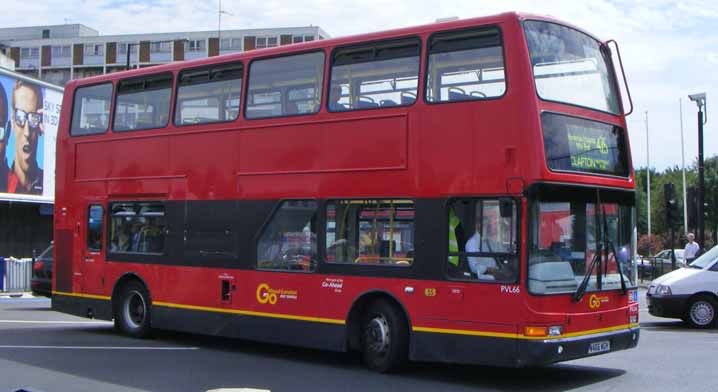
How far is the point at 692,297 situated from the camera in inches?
675

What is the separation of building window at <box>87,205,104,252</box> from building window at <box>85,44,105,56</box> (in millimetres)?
82106

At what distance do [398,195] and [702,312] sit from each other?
28.6 feet

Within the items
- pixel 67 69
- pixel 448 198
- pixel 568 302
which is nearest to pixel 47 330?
pixel 448 198

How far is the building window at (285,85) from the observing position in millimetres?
12383

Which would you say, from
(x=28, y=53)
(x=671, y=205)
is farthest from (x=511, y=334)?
(x=28, y=53)

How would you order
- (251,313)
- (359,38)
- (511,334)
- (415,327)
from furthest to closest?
(251,313) → (359,38) → (415,327) → (511,334)

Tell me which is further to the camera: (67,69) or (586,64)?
(67,69)

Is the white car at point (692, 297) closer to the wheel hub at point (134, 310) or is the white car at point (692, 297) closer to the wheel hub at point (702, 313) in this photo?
the wheel hub at point (702, 313)

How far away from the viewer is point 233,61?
13.6 m

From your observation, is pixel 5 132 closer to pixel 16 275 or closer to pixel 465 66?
pixel 16 275

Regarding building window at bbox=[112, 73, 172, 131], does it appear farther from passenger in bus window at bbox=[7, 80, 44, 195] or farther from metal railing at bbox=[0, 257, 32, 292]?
passenger in bus window at bbox=[7, 80, 44, 195]

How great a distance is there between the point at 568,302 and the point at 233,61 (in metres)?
6.37

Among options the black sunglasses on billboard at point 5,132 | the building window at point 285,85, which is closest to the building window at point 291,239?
the building window at point 285,85

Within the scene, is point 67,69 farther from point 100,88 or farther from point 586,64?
point 586,64
